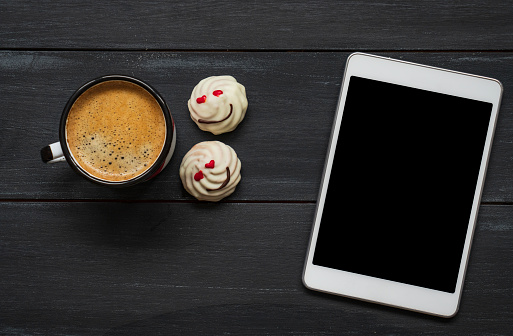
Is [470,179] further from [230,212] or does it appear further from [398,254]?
[230,212]

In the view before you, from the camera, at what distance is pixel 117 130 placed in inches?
22.2

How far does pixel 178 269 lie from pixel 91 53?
286 millimetres

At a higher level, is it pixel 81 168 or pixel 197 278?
pixel 81 168

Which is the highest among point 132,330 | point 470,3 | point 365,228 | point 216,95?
point 470,3

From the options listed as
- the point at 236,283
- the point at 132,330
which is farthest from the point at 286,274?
the point at 132,330

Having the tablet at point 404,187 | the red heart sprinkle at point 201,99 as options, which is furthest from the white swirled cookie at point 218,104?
the tablet at point 404,187

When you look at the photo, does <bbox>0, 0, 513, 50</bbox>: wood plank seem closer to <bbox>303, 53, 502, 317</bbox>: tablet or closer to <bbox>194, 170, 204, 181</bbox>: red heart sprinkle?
<bbox>303, 53, 502, 317</bbox>: tablet

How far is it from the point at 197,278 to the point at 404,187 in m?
0.27

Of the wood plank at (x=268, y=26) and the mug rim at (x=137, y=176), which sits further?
the wood plank at (x=268, y=26)

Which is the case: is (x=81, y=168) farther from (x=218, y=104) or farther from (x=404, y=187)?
(x=404, y=187)

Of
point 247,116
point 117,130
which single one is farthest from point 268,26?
point 117,130

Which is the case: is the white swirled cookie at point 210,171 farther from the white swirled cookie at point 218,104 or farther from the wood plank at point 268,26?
the wood plank at point 268,26

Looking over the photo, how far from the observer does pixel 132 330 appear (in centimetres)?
63

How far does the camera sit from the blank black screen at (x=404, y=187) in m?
0.62
